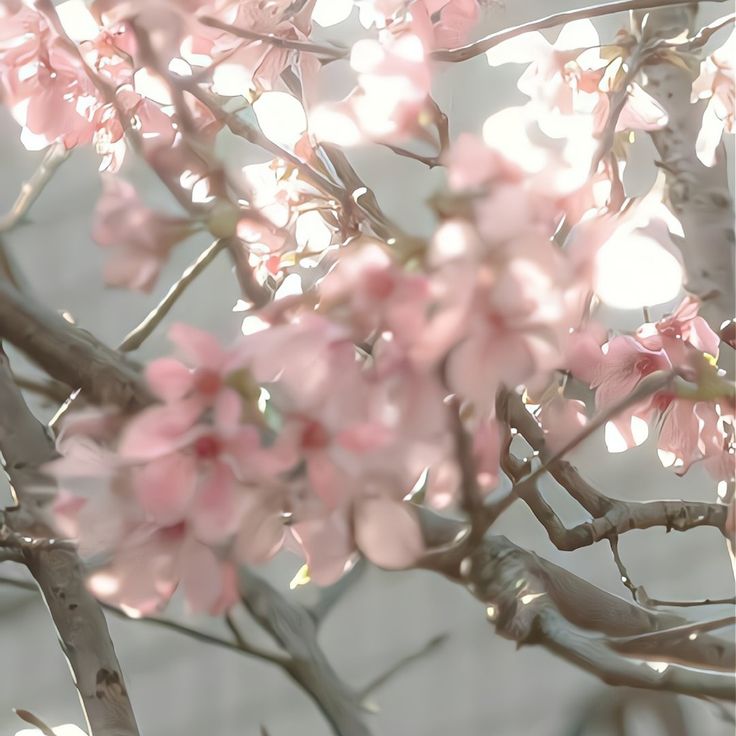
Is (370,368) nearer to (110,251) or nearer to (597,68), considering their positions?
(110,251)

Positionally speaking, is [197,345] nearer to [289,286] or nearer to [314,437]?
[314,437]

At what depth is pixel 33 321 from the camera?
0.31 m

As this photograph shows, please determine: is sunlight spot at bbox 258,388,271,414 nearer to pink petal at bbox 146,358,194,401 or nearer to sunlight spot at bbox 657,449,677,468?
pink petal at bbox 146,358,194,401

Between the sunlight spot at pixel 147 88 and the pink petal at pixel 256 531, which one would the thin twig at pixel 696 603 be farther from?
the sunlight spot at pixel 147 88

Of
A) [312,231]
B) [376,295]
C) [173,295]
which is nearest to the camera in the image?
[376,295]

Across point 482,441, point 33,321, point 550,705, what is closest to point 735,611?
point 482,441

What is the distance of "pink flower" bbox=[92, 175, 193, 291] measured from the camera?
0.22 metres

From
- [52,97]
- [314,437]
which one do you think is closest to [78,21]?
[52,97]

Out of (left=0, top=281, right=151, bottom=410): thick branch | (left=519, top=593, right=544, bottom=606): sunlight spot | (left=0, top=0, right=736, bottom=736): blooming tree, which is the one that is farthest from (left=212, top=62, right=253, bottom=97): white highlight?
(left=519, top=593, right=544, bottom=606): sunlight spot

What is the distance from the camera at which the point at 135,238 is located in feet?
0.74

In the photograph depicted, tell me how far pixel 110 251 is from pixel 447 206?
0.29 feet

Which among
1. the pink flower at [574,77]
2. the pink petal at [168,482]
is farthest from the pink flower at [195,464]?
the pink flower at [574,77]

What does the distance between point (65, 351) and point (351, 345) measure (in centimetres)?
15

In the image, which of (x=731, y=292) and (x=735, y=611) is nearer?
(x=735, y=611)
